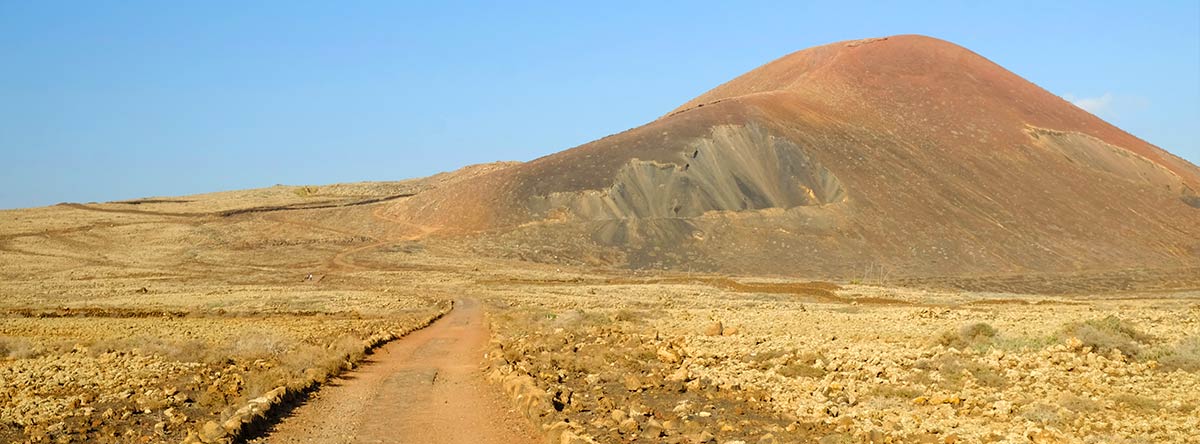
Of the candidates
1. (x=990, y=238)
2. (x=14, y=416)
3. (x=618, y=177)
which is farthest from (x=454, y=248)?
(x=14, y=416)

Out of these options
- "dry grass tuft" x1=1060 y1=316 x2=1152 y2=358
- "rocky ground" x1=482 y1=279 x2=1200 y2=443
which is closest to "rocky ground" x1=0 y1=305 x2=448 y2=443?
"rocky ground" x1=482 y1=279 x2=1200 y2=443

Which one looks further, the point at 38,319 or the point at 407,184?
the point at 407,184

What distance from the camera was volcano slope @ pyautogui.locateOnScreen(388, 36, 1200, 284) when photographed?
234ft

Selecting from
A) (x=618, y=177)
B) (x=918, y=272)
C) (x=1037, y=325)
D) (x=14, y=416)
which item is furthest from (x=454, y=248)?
(x=14, y=416)

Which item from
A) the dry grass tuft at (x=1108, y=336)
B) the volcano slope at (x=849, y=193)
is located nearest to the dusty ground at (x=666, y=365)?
the dry grass tuft at (x=1108, y=336)

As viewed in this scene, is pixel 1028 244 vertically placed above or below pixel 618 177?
below

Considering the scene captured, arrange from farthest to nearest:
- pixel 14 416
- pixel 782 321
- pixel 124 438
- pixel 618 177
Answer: pixel 618 177, pixel 782 321, pixel 14 416, pixel 124 438

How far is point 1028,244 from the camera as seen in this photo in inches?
2901

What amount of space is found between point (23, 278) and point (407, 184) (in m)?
95.8

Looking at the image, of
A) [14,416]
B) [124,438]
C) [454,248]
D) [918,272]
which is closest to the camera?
[124,438]

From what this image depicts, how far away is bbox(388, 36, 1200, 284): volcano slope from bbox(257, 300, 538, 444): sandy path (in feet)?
163

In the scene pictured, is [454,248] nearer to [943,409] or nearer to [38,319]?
[38,319]

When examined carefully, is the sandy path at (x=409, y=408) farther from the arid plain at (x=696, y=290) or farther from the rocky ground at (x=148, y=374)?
the rocky ground at (x=148, y=374)

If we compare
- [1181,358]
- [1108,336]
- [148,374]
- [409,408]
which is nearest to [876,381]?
[1181,358]
